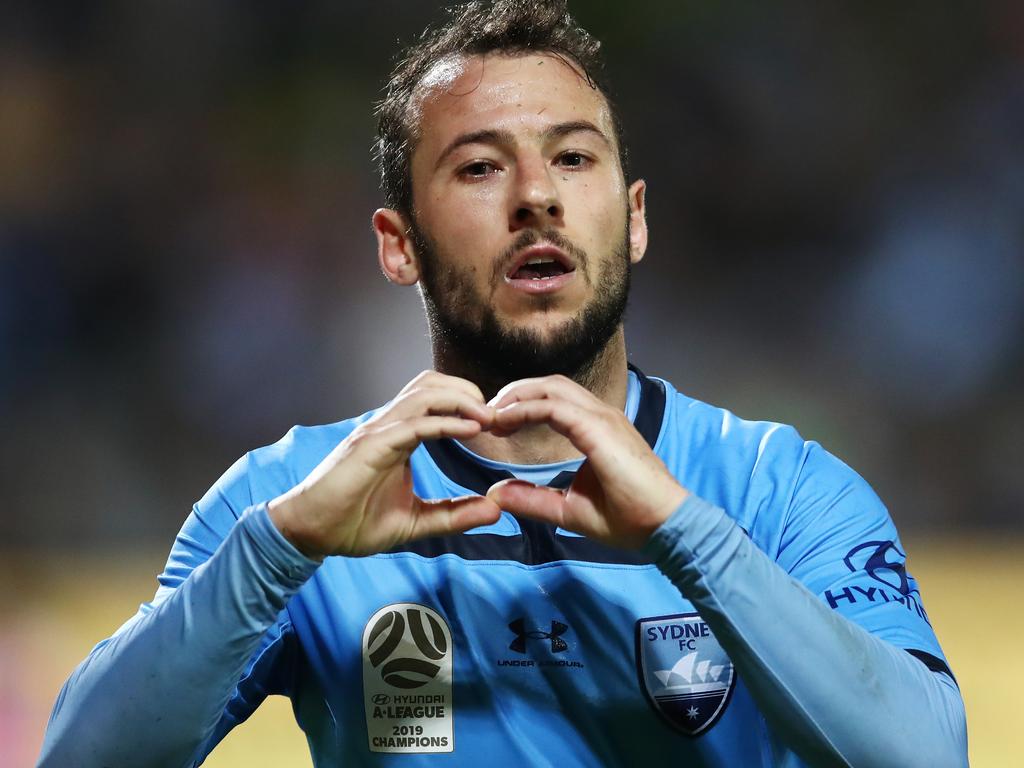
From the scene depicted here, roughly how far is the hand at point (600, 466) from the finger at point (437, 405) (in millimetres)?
26

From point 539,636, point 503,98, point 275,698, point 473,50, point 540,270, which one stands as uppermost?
point 473,50

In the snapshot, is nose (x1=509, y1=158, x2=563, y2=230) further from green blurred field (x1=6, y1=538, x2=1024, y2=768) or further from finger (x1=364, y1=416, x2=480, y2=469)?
green blurred field (x1=6, y1=538, x2=1024, y2=768)

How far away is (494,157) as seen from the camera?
2146mm

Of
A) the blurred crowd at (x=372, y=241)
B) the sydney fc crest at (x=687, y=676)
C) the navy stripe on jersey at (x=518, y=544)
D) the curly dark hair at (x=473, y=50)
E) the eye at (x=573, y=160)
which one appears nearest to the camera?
the sydney fc crest at (x=687, y=676)

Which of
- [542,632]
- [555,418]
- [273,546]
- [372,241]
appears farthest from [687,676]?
[372,241]

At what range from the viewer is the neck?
2180mm

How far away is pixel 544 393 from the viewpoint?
1618 millimetres

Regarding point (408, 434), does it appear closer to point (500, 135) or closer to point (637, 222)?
point (500, 135)

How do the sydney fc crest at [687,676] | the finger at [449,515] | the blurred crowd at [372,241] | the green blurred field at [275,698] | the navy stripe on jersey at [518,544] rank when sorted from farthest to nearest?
the blurred crowd at [372,241] < the green blurred field at [275,698] < the navy stripe on jersey at [518,544] < the sydney fc crest at [687,676] < the finger at [449,515]

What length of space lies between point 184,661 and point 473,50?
4.10 ft

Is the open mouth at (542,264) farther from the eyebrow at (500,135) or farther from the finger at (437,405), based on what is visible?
the finger at (437,405)

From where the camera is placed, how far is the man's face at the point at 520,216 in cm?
207

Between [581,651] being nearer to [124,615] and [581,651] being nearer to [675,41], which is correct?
[124,615]

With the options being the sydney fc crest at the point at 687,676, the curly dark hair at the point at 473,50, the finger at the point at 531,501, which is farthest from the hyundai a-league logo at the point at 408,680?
the curly dark hair at the point at 473,50
